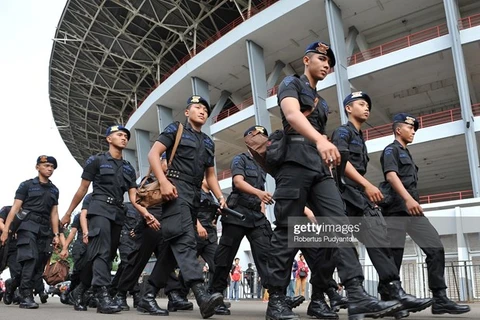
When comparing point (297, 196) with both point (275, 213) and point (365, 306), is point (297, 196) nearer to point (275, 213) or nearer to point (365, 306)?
point (275, 213)

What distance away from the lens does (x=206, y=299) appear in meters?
3.60

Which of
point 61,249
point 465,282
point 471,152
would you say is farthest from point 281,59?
point 61,249

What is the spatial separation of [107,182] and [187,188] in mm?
1470

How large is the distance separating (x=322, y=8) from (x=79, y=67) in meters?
18.5

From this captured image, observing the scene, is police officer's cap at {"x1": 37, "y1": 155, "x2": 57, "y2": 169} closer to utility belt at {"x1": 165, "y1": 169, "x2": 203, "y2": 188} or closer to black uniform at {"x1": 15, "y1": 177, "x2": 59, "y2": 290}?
black uniform at {"x1": 15, "y1": 177, "x2": 59, "y2": 290}

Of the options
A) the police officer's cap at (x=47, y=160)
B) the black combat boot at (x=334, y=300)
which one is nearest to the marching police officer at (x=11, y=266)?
the police officer's cap at (x=47, y=160)

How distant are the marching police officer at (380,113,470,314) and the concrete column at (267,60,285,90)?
19021mm

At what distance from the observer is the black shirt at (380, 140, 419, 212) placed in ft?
14.8

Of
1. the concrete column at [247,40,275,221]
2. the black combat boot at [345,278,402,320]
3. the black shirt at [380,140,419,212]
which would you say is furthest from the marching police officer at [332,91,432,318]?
the concrete column at [247,40,275,221]

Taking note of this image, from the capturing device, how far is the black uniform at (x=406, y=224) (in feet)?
14.3

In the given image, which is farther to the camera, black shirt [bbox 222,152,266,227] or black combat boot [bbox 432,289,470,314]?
black shirt [bbox 222,152,266,227]

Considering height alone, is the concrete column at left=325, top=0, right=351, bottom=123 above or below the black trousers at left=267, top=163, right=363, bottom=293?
above

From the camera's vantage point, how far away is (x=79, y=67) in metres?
31.4

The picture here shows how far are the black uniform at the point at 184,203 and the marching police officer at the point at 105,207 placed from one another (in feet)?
1.98
